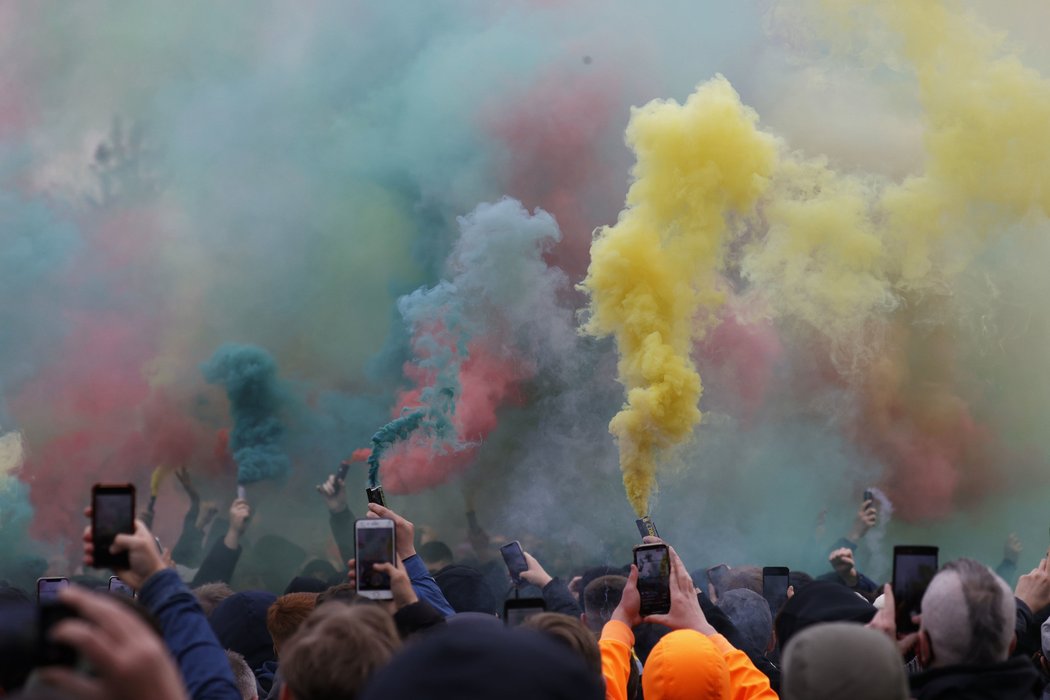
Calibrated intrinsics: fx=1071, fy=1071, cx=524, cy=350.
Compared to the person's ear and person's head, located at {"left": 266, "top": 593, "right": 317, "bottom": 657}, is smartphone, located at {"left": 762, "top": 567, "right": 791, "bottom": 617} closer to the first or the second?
person's head, located at {"left": 266, "top": 593, "right": 317, "bottom": 657}

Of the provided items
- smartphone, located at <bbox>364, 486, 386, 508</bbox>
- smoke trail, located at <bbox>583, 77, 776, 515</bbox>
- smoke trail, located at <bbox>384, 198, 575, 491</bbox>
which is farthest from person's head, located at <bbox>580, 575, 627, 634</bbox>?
smoke trail, located at <bbox>384, 198, 575, 491</bbox>

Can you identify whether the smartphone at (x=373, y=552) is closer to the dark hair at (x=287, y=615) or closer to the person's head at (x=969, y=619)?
the dark hair at (x=287, y=615)

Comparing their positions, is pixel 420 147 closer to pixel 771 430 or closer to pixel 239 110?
pixel 239 110

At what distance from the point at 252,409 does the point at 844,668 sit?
14.9 m

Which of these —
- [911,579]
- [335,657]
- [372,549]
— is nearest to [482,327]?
[372,549]

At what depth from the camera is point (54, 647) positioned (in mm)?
2006

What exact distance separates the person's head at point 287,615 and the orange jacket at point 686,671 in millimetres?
1327

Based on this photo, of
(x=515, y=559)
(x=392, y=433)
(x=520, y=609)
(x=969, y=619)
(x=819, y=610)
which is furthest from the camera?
(x=392, y=433)

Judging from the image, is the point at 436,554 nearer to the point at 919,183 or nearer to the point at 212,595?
the point at 919,183

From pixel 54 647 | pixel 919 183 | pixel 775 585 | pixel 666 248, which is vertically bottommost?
pixel 775 585

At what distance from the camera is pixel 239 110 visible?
720 inches

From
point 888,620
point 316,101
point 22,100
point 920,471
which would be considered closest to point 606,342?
point 920,471

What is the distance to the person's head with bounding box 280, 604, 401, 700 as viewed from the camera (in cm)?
252

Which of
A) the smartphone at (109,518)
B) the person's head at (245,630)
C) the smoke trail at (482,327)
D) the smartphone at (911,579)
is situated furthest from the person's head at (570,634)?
the smoke trail at (482,327)
